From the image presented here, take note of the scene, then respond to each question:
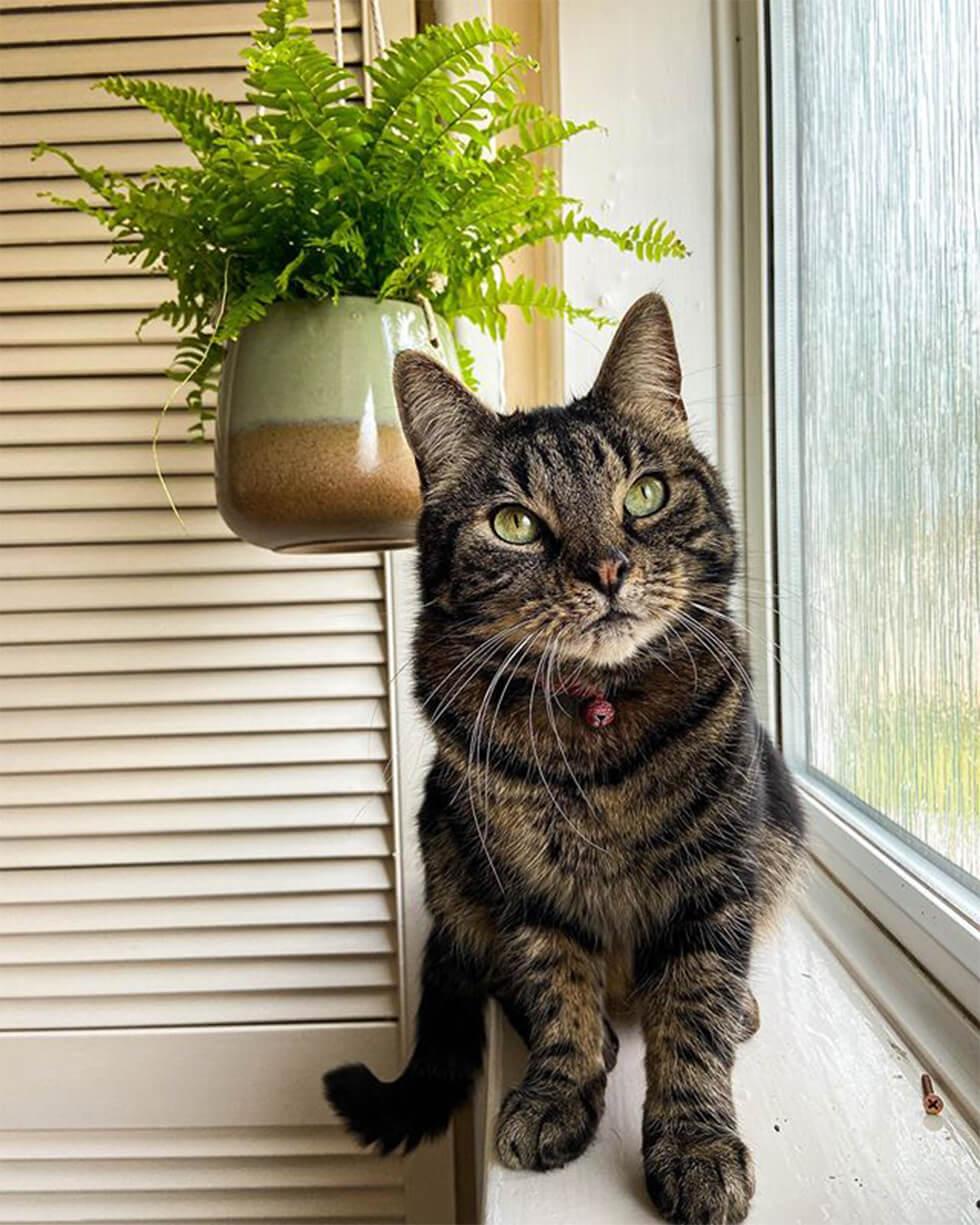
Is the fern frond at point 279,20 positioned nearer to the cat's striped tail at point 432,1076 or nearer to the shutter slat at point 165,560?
the shutter slat at point 165,560

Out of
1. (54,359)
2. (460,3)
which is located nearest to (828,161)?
(460,3)

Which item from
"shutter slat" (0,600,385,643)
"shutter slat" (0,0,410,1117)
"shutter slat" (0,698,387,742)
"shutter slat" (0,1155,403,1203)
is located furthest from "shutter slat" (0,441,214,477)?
"shutter slat" (0,1155,403,1203)

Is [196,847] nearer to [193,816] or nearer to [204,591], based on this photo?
[193,816]

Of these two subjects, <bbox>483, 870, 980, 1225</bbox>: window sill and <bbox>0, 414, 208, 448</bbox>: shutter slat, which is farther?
<bbox>0, 414, 208, 448</bbox>: shutter slat

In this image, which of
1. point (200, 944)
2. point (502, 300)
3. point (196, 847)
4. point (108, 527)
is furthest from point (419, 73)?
point (200, 944)

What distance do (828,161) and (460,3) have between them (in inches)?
17.7

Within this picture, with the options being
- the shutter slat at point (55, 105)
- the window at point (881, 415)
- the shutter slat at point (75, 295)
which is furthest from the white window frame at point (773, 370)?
the shutter slat at point (75, 295)

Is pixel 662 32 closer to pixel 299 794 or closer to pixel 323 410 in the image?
pixel 323 410

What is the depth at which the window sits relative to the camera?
0.72 m

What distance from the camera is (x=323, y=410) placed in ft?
2.74

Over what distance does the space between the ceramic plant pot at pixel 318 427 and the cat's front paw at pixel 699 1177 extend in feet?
1.70

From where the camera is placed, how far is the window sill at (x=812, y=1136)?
55cm

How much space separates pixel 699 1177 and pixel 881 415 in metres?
Result: 0.64

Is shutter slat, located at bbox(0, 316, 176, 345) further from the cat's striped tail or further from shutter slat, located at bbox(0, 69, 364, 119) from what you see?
the cat's striped tail
